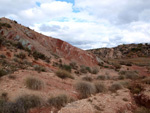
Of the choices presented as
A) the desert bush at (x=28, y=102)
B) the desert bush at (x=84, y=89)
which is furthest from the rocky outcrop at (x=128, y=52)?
the desert bush at (x=28, y=102)

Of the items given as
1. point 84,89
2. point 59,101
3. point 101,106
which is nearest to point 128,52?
point 84,89

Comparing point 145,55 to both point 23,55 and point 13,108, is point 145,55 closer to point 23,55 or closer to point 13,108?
point 23,55

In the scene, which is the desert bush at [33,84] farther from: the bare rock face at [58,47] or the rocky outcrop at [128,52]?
the rocky outcrop at [128,52]

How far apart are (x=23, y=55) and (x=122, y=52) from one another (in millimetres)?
57598

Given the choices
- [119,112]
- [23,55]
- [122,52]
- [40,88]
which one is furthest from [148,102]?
[122,52]

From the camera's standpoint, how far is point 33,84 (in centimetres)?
678

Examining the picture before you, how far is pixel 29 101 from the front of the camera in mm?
4812

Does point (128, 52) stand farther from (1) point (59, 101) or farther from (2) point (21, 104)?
(2) point (21, 104)

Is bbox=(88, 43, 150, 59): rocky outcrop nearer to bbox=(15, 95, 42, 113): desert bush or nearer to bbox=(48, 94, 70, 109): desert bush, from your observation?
bbox=(48, 94, 70, 109): desert bush

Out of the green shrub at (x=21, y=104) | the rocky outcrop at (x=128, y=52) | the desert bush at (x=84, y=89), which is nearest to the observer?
the green shrub at (x=21, y=104)

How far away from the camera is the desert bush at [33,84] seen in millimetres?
6713

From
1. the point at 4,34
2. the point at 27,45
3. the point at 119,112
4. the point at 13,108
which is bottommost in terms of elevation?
the point at 119,112

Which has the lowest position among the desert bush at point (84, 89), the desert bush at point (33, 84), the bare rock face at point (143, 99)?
the bare rock face at point (143, 99)

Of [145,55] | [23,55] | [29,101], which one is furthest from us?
[145,55]
